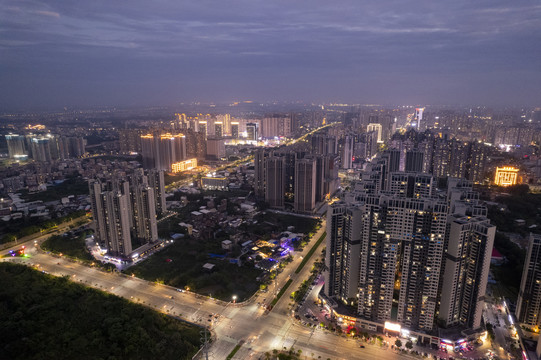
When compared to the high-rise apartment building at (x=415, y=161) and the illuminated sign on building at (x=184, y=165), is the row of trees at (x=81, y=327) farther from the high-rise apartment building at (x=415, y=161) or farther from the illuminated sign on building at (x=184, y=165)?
the illuminated sign on building at (x=184, y=165)

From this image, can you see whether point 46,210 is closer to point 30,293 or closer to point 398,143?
point 30,293

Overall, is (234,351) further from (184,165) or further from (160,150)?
(160,150)

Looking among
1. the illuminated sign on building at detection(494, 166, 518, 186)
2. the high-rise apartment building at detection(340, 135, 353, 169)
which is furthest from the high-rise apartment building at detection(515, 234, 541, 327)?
the high-rise apartment building at detection(340, 135, 353, 169)

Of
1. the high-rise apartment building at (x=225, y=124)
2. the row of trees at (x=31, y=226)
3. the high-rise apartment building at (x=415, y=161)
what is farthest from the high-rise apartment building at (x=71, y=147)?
the high-rise apartment building at (x=415, y=161)

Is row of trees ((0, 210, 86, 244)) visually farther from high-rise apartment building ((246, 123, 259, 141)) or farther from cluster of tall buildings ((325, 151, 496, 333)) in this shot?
high-rise apartment building ((246, 123, 259, 141))

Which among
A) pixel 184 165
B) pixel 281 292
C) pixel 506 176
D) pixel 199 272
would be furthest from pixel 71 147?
pixel 506 176

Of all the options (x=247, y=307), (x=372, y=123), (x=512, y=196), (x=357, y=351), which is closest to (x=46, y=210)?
(x=247, y=307)
